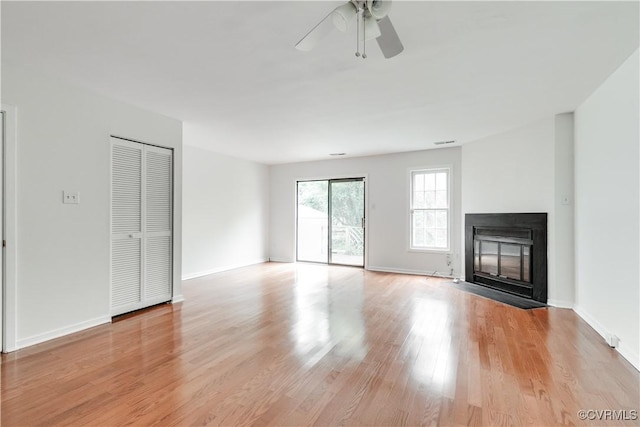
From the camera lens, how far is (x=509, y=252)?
4.55 metres

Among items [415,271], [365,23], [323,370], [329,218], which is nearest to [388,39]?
[365,23]

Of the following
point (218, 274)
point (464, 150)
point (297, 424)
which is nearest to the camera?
point (297, 424)

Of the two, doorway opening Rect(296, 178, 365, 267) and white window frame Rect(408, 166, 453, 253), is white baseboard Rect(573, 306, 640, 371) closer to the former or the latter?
white window frame Rect(408, 166, 453, 253)

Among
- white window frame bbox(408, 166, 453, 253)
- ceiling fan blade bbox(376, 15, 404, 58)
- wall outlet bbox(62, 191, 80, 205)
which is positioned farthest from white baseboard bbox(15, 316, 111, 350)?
white window frame bbox(408, 166, 453, 253)

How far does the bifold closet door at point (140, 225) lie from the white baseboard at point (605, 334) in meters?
4.73

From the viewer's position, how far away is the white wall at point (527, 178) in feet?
12.7

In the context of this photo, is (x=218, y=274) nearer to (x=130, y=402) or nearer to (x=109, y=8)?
(x=130, y=402)

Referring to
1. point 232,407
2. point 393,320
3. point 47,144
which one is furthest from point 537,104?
point 47,144

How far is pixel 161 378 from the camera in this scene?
2.21m

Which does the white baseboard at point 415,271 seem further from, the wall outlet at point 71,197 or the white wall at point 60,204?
the wall outlet at point 71,197

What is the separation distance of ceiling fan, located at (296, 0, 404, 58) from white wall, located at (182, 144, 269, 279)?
11.3 ft

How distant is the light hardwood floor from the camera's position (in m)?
1.83

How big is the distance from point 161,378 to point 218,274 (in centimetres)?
391

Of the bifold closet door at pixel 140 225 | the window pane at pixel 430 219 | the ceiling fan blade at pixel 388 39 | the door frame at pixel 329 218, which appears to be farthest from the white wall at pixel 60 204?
the window pane at pixel 430 219
